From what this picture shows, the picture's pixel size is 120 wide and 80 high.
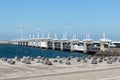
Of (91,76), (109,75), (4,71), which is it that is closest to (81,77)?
(91,76)

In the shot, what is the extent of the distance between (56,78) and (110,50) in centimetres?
13381

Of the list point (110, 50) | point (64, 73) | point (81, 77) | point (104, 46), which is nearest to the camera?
point (81, 77)

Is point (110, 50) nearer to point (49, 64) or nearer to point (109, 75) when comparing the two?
point (49, 64)

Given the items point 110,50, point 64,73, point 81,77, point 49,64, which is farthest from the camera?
point 110,50

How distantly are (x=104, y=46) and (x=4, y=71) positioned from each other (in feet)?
490

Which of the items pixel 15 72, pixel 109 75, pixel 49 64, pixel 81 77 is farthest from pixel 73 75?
pixel 49 64

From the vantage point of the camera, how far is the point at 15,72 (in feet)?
152

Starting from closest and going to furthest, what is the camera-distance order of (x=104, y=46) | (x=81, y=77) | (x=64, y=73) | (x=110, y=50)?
1. (x=81, y=77)
2. (x=64, y=73)
3. (x=110, y=50)
4. (x=104, y=46)

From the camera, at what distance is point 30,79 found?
130ft

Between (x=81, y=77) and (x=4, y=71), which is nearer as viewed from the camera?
(x=81, y=77)

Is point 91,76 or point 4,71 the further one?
point 4,71

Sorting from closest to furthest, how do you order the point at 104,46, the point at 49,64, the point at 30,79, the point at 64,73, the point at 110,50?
the point at 30,79 < the point at 64,73 < the point at 49,64 < the point at 110,50 < the point at 104,46

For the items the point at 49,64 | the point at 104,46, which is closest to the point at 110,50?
the point at 104,46

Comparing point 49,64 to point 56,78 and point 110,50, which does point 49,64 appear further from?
point 110,50
